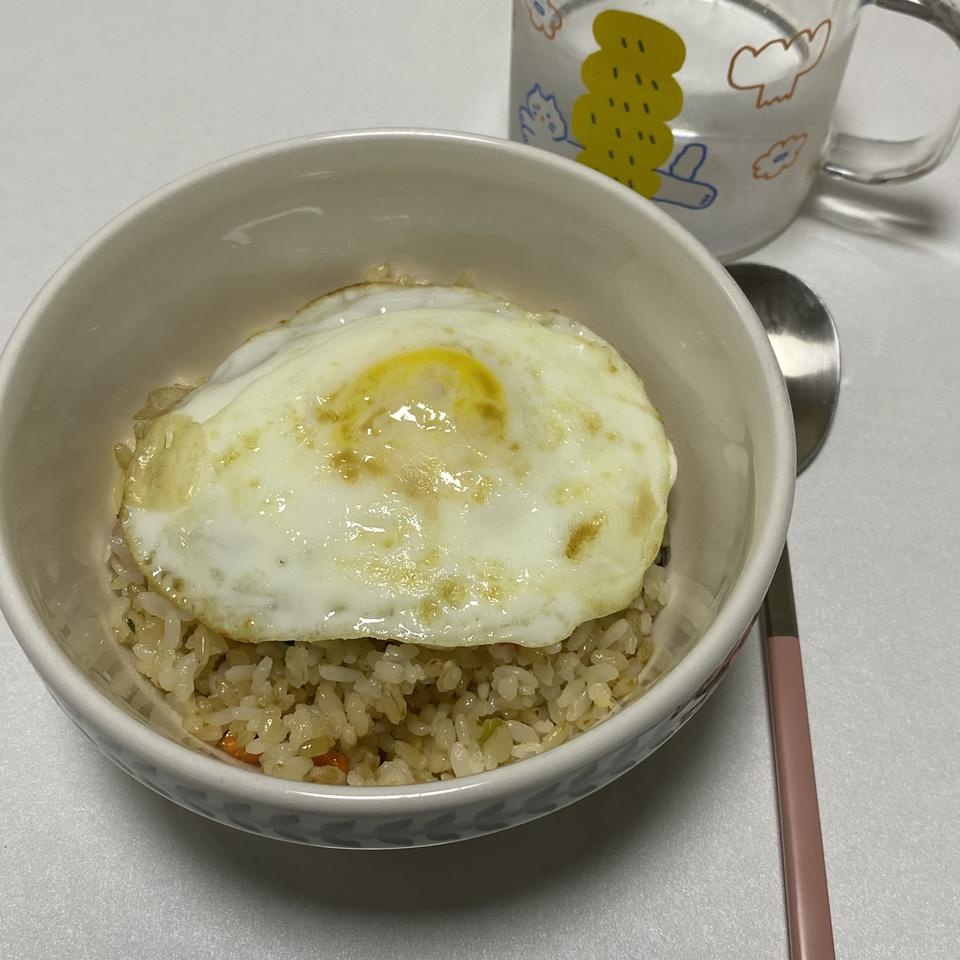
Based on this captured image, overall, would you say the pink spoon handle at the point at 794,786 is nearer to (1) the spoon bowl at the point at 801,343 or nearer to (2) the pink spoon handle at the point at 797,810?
(2) the pink spoon handle at the point at 797,810

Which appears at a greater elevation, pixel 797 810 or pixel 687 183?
pixel 687 183

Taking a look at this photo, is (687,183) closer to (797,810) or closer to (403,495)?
(403,495)

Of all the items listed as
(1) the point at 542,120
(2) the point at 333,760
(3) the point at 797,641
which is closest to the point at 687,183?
(1) the point at 542,120

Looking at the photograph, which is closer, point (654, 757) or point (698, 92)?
point (654, 757)

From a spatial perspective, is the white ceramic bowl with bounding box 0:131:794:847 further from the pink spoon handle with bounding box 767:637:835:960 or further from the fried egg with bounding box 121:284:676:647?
the pink spoon handle with bounding box 767:637:835:960

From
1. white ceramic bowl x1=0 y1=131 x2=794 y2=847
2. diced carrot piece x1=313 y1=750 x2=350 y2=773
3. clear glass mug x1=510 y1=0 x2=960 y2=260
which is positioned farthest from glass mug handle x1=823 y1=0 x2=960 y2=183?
diced carrot piece x1=313 y1=750 x2=350 y2=773

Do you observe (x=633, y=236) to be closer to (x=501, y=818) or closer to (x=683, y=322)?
(x=683, y=322)
